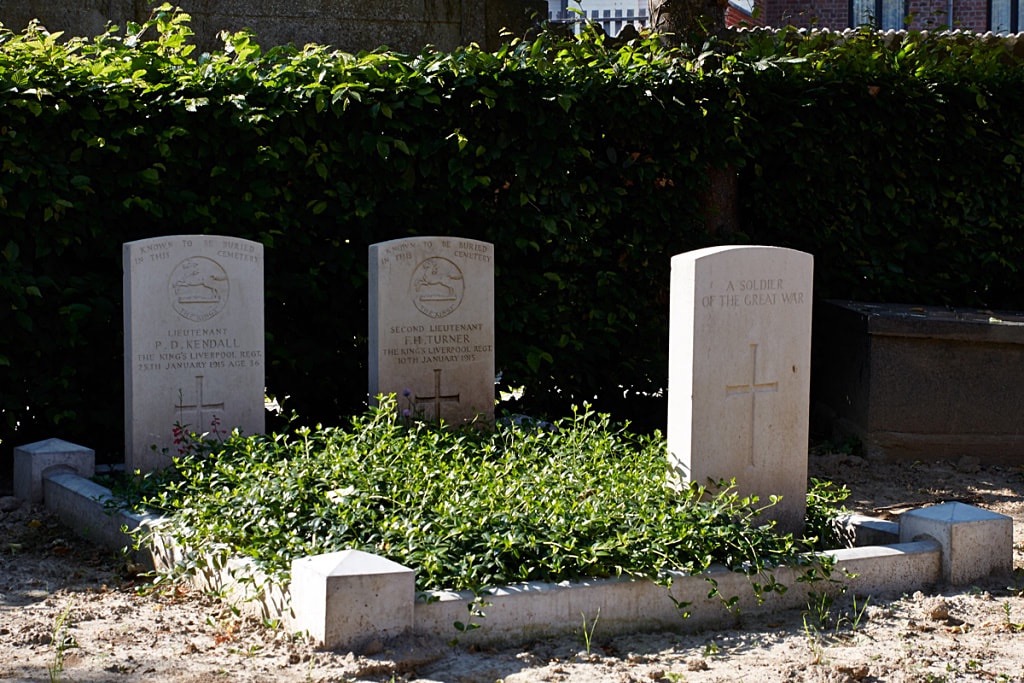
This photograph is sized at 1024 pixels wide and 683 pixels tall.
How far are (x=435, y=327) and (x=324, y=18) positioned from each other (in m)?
4.54

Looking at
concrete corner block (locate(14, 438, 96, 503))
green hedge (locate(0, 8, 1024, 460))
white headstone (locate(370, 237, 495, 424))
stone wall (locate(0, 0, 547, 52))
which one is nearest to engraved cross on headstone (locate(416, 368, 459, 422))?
white headstone (locate(370, 237, 495, 424))

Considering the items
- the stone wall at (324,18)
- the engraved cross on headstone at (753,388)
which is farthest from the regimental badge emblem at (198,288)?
the stone wall at (324,18)

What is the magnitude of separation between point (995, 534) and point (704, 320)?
4.88 feet

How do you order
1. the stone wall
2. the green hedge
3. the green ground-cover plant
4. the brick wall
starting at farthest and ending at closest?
the brick wall
the stone wall
the green hedge
the green ground-cover plant

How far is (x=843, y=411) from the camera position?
8.13 m

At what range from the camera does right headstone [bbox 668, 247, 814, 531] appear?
5.25m

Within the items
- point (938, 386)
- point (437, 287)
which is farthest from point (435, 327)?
point (938, 386)

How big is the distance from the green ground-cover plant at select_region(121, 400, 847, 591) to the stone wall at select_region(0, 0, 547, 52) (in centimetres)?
523

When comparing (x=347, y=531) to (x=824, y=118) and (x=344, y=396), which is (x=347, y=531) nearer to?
(x=344, y=396)

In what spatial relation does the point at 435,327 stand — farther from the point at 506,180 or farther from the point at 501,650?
the point at 501,650

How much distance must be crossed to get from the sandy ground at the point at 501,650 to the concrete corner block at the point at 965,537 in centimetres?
7

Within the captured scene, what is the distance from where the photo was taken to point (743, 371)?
534 cm

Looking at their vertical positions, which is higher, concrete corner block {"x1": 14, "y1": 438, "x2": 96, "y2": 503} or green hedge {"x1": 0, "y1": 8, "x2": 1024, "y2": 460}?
green hedge {"x1": 0, "y1": 8, "x2": 1024, "y2": 460}

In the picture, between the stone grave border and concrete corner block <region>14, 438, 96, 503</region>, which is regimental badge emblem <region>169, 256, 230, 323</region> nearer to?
concrete corner block <region>14, 438, 96, 503</region>
